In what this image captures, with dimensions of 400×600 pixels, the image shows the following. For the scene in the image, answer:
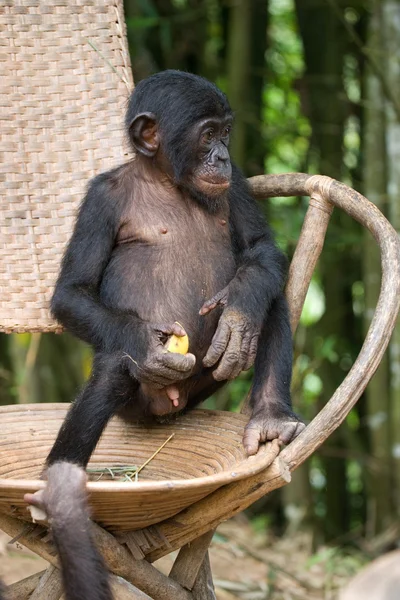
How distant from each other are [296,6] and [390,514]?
3.28 meters

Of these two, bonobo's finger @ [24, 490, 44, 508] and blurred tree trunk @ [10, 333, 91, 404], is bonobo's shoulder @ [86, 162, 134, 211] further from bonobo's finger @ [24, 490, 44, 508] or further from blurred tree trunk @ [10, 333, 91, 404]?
blurred tree trunk @ [10, 333, 91, 404]

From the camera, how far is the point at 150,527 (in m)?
3.03

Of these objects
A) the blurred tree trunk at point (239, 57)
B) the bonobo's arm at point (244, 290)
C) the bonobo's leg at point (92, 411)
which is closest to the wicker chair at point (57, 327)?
the bonobo's arm at point (244, 290)

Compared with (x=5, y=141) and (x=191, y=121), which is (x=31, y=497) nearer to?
(x=191, y=121)

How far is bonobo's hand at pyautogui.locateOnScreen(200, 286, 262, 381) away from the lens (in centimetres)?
329

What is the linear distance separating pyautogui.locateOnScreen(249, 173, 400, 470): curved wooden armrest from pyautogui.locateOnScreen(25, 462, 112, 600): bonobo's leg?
0.69 m

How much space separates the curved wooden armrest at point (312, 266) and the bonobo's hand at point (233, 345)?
11.8 inches

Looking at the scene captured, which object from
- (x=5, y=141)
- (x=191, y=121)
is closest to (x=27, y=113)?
(x=5, y=141)

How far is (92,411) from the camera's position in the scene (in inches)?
120

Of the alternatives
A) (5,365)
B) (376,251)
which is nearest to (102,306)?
(376,251)

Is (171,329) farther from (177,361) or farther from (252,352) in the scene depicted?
(252,352)

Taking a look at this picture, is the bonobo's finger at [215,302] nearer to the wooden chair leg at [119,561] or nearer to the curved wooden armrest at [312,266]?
the curved wooden armrest at [312,266]

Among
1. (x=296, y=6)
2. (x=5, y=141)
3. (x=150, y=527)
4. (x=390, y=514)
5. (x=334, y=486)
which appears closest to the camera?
(x=150, y=527)

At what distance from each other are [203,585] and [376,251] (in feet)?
8.96
